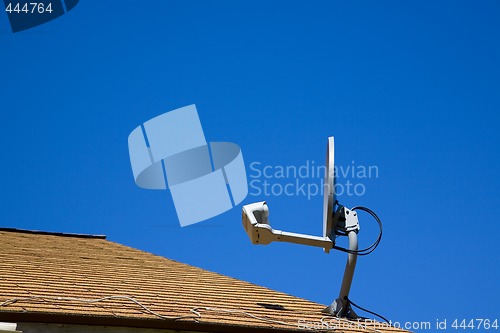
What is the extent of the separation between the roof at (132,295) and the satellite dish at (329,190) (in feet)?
2.77

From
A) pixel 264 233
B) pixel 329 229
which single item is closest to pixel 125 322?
pixel 264 233

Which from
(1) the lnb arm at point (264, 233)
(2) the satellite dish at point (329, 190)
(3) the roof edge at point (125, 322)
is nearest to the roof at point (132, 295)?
(3) the roof edge at point (125, 322)

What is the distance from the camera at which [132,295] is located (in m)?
7.35

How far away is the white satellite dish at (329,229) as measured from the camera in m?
7.40

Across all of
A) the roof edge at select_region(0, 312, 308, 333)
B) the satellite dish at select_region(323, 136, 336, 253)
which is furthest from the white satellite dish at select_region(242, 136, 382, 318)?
Result: the roof edge at select_region(0, 312, 308, 333)

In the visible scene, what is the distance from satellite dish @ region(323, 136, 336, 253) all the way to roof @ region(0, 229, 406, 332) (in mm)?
844

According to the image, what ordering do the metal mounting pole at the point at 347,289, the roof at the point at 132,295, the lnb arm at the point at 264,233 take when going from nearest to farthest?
1. the roof at the point at 132,295
2. the lnb arm at the point at 264,233
3. the metal mounting pole at the point at 347,289

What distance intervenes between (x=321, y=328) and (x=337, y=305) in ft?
2.37

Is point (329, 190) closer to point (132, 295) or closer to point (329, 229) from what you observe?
point (329, 229)

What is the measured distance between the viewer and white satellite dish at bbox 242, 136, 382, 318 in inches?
291

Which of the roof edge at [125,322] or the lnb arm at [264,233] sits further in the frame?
the lnb arm at [264,233]

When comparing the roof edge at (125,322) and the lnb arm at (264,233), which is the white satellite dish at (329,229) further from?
the roof edge at (125,322)

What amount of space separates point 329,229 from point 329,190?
1.19 feet

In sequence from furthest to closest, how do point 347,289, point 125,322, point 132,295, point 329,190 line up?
point 347,289 < point 329,190 < point 132,295 < point 125,322
